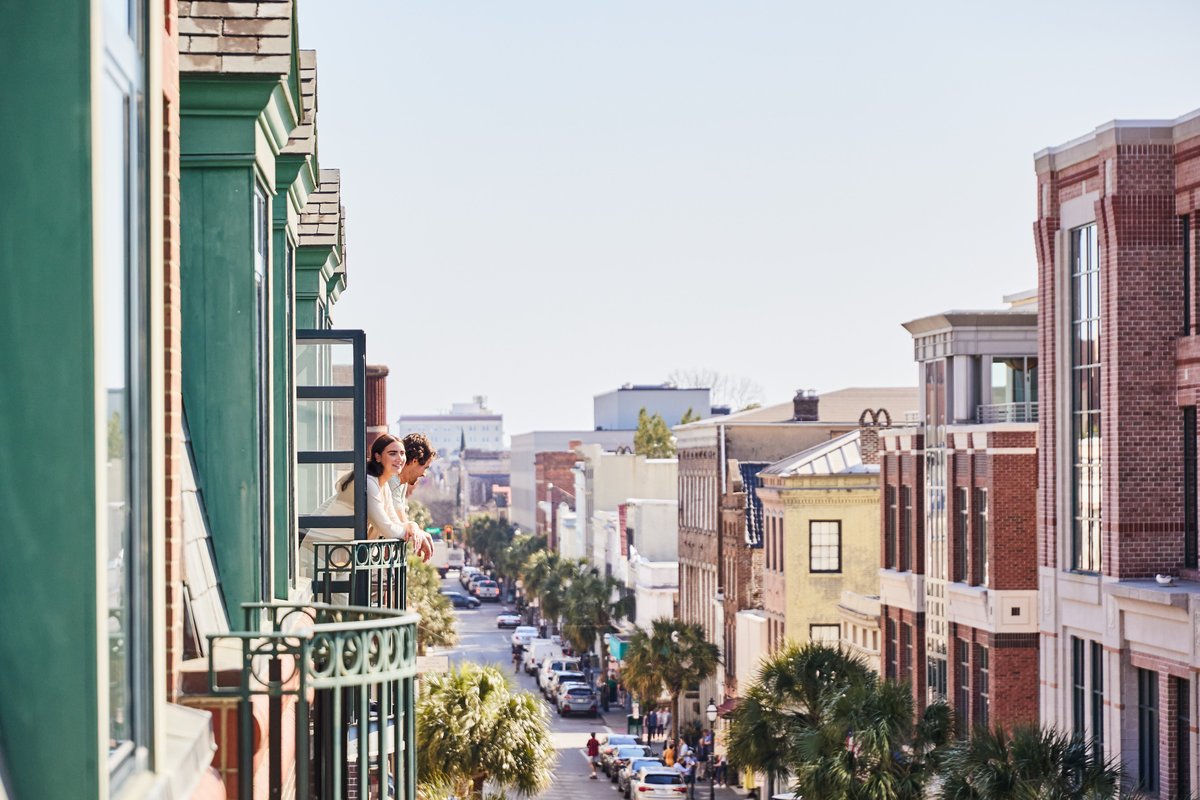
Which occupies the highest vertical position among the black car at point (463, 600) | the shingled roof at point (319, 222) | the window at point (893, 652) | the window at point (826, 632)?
the shingled roof at point (319, 222)

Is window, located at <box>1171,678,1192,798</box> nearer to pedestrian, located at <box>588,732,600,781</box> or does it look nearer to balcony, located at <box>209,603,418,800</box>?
balcony, located at <box>209,603,418,800</box>

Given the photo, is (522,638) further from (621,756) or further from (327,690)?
(327,690)

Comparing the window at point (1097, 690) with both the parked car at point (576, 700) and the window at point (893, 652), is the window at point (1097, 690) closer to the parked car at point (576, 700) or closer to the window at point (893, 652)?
the window at point (893, 652)

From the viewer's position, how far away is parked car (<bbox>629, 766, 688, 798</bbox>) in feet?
147

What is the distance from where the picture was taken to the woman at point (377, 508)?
11156 mm

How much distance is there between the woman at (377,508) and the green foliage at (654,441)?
99.2 metres

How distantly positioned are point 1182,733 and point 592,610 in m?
59.5

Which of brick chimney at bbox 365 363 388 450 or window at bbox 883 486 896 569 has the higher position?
brick chimney at bbox 365 363 388 450

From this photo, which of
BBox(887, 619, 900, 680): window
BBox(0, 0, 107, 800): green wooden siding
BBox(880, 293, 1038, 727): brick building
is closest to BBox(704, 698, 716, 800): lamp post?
BBox(887, 619, 900, 680): window

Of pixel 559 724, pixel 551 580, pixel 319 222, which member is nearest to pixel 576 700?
pixel 559 724

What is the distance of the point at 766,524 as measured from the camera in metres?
56.1

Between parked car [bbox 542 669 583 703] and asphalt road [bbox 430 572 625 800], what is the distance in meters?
0.68

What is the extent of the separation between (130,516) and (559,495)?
125 m

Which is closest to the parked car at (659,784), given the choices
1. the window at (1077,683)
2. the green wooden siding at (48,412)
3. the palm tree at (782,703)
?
the palm tree at (782,703)
